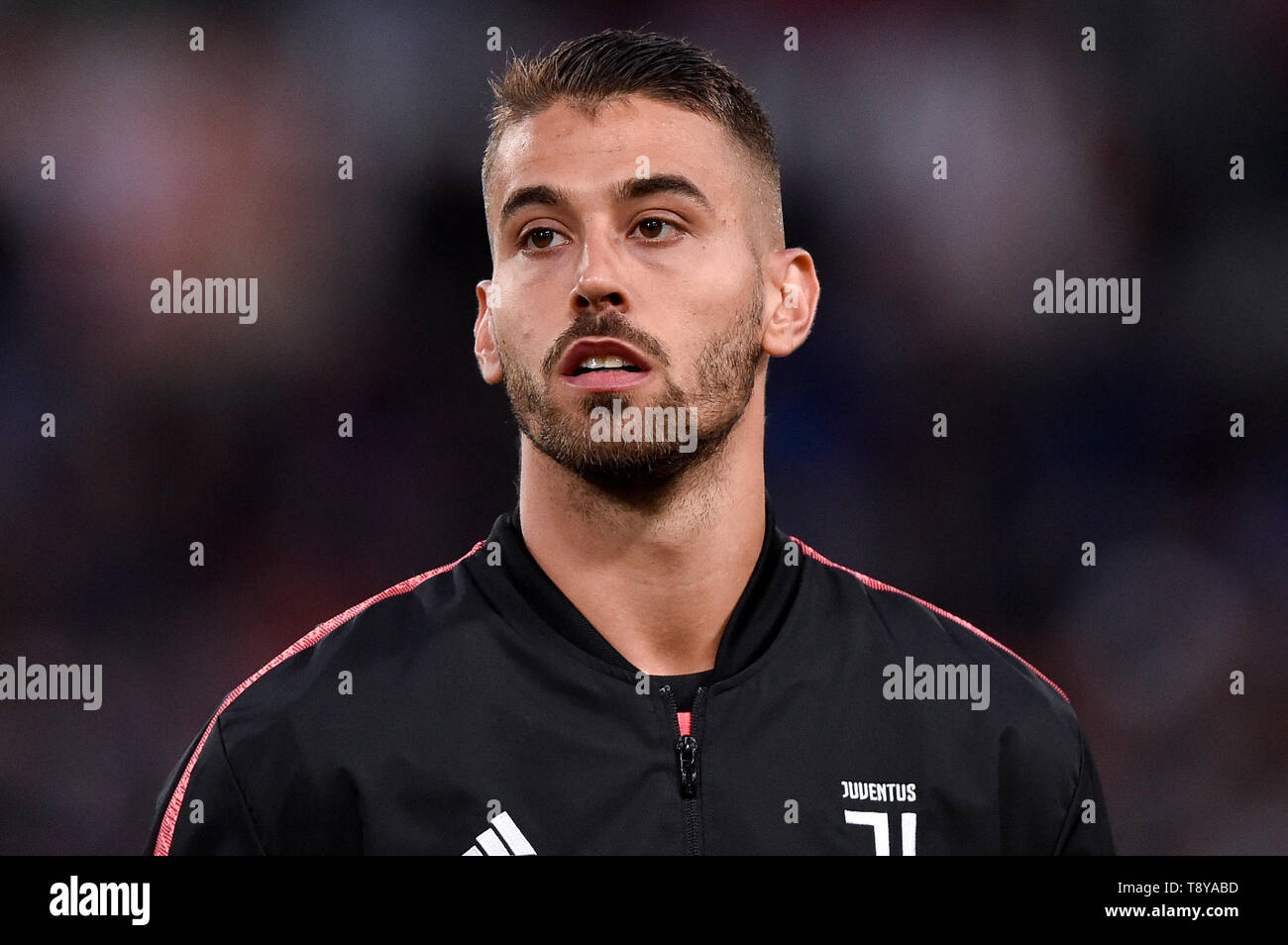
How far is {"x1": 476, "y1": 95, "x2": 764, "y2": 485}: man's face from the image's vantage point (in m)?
2.77

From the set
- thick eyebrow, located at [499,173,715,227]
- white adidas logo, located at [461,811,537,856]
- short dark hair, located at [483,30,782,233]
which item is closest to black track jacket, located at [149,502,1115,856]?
white adidas logo, located at [461,811,537,856]

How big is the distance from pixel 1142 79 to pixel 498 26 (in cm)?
254

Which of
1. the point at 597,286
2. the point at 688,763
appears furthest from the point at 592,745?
the point at 597,286

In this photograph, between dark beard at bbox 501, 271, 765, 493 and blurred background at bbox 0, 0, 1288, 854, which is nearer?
dark beard at bbox 501, 271, 765, 493

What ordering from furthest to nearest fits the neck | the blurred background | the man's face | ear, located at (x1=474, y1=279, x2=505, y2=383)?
the blurred background → ear, located at (x1=474, y1=279, x2=505, y2=383) → the neck → the man's face

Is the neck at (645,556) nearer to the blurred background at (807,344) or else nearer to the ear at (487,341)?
the ear at (487,341)

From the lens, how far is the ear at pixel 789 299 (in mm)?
3091

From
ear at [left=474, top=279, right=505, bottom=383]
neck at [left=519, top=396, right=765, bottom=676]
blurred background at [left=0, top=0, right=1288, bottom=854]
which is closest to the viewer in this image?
neck at [left=519, top=396, right=765, bottom=676]

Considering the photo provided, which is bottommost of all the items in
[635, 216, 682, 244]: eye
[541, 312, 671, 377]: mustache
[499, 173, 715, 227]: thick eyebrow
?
[541, 312, 671, 377]: mustache

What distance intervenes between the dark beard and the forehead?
1.02 feet

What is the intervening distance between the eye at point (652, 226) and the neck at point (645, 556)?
0.46 m

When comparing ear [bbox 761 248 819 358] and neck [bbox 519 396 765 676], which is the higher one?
ear [bbox 761 248 819 358]

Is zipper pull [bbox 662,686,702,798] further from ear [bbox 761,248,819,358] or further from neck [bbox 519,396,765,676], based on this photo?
ear [bbox 761,248,819,358]
